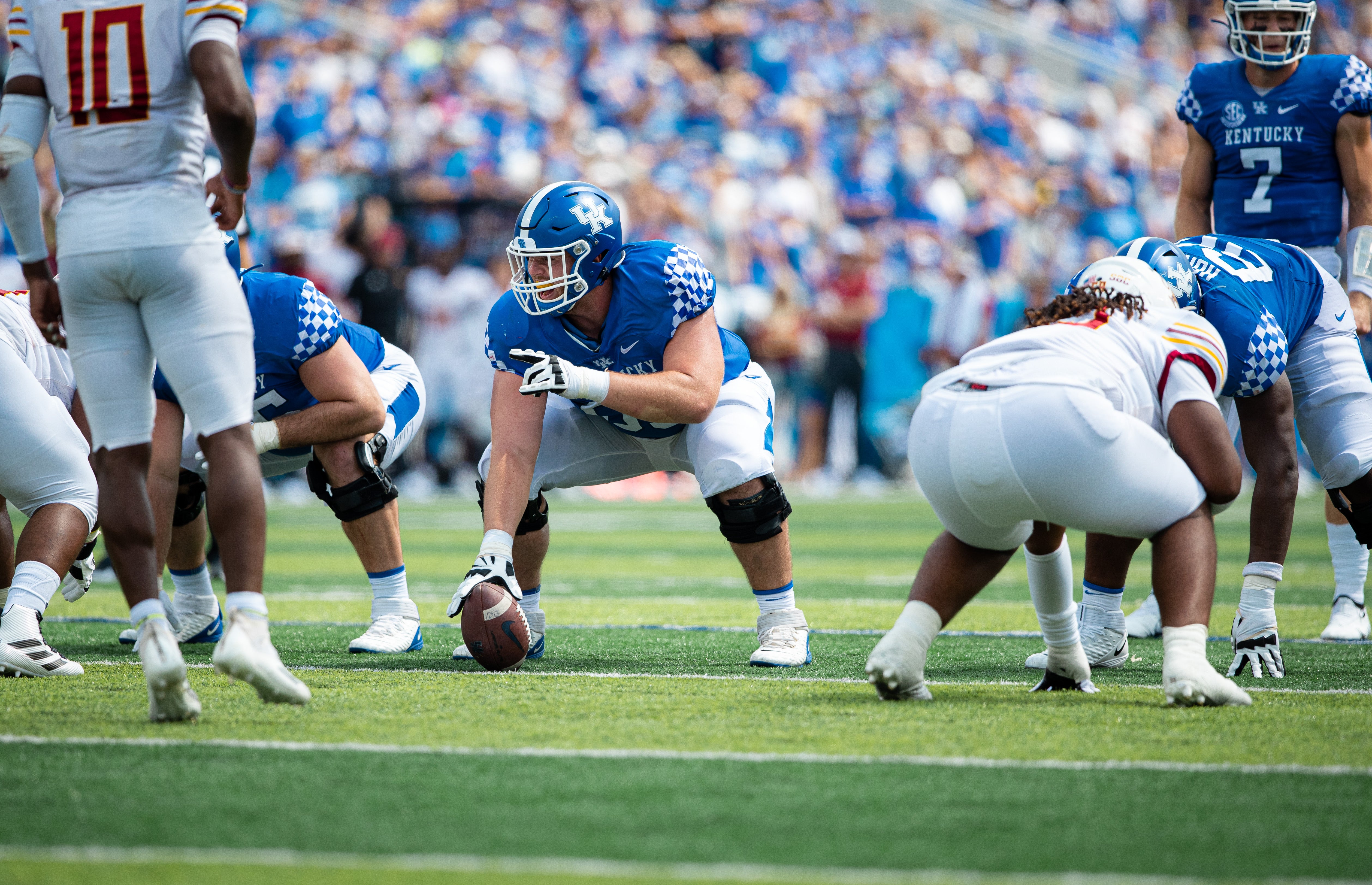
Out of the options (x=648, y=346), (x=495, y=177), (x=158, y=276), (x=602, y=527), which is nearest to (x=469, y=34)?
(x=495, y=177)

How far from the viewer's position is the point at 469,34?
58.4 feet

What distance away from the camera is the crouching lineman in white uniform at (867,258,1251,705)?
3.45 meters

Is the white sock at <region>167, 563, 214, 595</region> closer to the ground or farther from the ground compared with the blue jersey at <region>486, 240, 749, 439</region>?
closer to the ground

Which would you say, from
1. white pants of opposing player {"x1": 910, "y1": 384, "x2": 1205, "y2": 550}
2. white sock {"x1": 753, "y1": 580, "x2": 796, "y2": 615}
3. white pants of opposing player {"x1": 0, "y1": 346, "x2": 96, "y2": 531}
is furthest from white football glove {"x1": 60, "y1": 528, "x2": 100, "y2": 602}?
white pants of opposing player {"x1": 910, "y1": 384, "x2": 1205, "y2": 550}

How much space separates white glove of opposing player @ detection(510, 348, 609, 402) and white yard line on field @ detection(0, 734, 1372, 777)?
4.30 feet

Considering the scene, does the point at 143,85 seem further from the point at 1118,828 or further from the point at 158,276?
the point at 1118,828

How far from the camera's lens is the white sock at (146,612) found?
11.2ft

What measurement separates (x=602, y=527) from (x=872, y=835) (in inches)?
335

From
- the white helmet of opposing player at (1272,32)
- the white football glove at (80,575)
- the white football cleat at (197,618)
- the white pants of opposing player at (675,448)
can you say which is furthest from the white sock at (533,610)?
the white helmet of opposing player at (1272,32)

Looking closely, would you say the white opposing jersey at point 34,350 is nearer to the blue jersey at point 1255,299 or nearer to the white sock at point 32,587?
the white sock at point 32,587

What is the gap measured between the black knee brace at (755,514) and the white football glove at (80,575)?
2173 mm

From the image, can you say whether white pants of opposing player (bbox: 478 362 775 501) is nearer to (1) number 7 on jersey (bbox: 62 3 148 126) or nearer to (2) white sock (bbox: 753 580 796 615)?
(2) white sock (bbox: 753 580 796 615)

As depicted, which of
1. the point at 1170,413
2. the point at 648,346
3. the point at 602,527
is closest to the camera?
the point at 1170,413

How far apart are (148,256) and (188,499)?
2100mm
